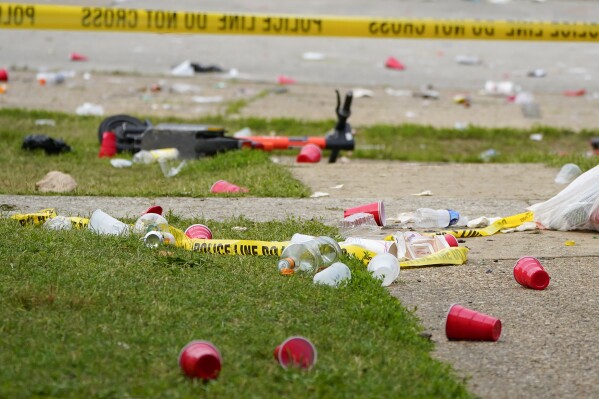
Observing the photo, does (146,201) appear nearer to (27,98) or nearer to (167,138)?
(167,138)

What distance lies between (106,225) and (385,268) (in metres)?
1.62

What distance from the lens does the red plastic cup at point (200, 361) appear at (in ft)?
12.5

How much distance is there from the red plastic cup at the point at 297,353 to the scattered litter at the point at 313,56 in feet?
35.6

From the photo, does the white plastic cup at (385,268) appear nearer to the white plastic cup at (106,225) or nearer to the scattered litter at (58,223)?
the white plastic cup at (106,225)

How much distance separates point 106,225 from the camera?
6.02m

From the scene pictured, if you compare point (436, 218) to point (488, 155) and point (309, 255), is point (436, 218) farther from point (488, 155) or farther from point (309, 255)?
point (488, 155)

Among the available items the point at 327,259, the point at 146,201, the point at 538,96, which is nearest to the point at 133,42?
Result: the point at 538,96

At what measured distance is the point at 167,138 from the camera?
913cm

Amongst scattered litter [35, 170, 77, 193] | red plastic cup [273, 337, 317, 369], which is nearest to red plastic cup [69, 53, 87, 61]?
scattered litter [35, 170, 77, 193]

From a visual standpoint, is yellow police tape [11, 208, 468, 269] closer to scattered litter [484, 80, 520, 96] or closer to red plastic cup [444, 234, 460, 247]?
red plastic cup [444, 234, 460, 247]

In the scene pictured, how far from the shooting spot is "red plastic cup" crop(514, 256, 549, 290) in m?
5.22

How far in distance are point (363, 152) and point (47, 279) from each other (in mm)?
5217

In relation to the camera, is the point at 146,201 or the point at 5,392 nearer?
the point at 5,392

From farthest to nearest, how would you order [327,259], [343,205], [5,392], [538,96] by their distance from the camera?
[538,96], [343,205], [327,259], [5,392]
